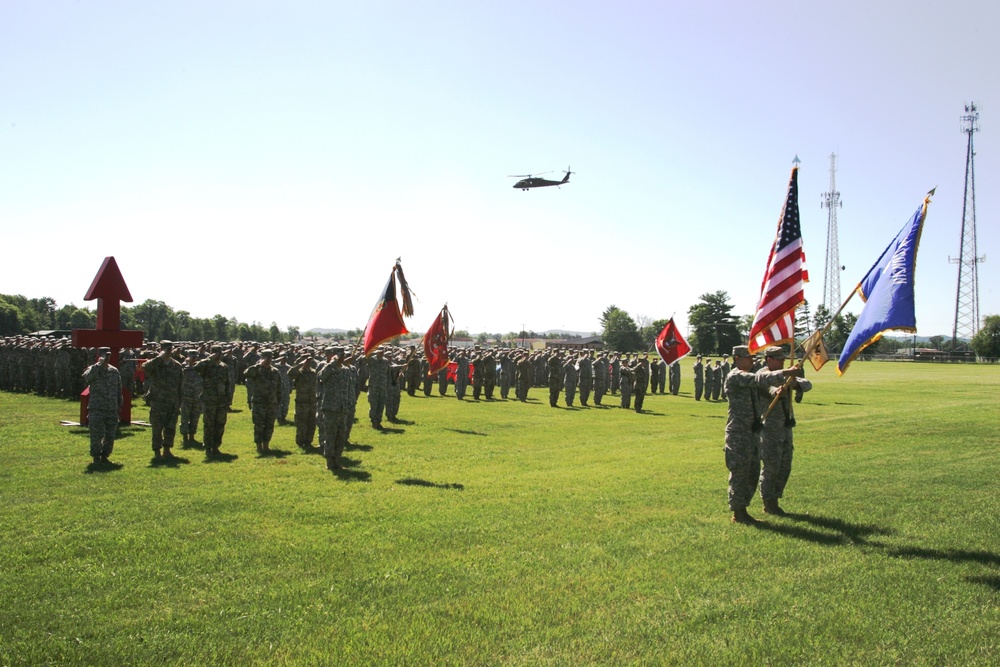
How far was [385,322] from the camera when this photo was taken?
15.6 meters

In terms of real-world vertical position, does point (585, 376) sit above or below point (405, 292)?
below

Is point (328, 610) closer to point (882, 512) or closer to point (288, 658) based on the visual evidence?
point (288, 658)

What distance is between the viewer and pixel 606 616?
5484mm

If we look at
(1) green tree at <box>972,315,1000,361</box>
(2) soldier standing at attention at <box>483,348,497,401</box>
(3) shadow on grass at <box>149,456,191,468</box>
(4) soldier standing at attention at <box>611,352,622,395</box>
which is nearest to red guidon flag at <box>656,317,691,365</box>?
(4) soldier standing at attention at <box>611,352,622,395</box>

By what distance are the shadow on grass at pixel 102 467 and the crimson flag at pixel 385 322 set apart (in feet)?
17.3

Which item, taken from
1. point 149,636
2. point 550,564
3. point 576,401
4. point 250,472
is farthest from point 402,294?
point 576,401

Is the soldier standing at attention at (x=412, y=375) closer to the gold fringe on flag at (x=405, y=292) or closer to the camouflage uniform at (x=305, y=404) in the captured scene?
the gold fringe on flag at (x=405, y=292)

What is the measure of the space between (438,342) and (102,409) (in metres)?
12.4

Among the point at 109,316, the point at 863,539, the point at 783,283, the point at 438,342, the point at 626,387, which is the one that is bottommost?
the point at 863,539

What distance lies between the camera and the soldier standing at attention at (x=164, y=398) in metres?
12.7

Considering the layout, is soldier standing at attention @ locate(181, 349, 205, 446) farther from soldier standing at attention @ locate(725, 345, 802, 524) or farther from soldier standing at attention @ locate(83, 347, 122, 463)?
soldier standing at attention @ locate(725, 345, 802, 524)

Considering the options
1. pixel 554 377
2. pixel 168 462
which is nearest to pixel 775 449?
pixel 168 462

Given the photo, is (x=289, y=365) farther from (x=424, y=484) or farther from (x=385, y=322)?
(x=424, y=484)

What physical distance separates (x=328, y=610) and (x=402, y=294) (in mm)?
11872
